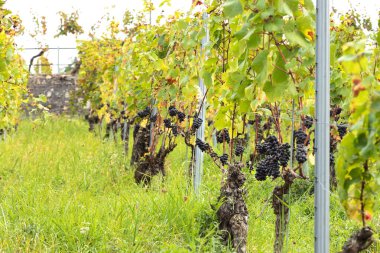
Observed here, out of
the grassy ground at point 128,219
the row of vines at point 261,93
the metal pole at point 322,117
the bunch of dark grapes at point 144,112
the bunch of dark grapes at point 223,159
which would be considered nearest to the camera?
the row of vines at point 261,93

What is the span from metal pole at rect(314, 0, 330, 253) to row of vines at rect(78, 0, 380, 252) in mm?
135

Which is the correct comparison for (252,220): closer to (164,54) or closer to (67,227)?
(67,227)

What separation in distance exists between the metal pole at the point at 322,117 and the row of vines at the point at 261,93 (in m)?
0.14

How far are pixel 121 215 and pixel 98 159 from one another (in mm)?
3699

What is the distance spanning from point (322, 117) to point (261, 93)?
2.98 ft

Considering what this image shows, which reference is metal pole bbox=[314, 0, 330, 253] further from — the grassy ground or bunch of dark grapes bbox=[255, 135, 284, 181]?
bunch of dark grapes bbox=[255, 135, 284, 181]

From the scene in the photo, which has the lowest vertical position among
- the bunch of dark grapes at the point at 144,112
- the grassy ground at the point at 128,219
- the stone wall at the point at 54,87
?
the grassy ground at the point at 128,219

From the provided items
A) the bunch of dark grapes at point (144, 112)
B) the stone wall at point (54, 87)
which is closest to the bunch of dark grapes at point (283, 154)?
the bunch of dark grapes at point (144, 112)

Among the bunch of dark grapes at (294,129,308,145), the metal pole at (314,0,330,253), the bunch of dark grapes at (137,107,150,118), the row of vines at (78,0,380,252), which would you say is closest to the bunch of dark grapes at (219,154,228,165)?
the row of vines at (78,0,380,252)

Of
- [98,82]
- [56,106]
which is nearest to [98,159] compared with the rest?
[98,82]

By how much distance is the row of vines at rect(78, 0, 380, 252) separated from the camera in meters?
2.35

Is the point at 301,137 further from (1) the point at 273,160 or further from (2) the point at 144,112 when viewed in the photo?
(2) the point at 144,112

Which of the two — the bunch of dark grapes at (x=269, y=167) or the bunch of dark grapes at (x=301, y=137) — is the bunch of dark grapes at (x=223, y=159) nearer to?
the bunch of dark grapes at (x=301, y=137)

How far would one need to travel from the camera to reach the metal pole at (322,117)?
2676mm
